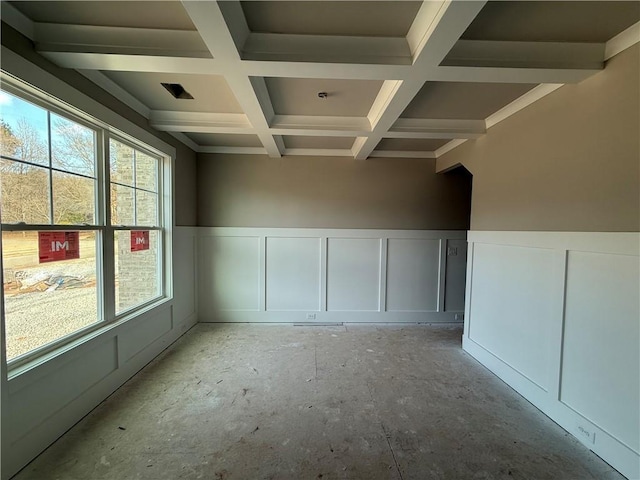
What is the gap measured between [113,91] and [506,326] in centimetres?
419

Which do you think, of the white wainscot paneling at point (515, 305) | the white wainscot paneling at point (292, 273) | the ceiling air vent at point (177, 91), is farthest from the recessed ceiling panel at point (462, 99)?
the white wainscot paneling at point (292, 273)

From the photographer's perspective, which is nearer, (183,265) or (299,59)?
(299,59)

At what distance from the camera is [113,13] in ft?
5.01

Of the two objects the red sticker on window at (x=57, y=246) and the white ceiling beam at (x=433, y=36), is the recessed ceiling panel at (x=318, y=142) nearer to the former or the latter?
the white ceiling beam at (x=433, y=36)

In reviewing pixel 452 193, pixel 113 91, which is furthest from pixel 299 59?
pixel 452 193

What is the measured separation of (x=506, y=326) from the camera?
104 inches

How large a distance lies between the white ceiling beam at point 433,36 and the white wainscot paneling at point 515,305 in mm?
1734

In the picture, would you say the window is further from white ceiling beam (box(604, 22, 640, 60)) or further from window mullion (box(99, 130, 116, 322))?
white ceiling beam (box(604, 22, 640, 60))

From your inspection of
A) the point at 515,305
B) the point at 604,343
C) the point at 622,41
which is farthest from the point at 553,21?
the point at 515,305

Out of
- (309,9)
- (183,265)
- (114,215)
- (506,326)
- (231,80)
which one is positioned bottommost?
(506,326)

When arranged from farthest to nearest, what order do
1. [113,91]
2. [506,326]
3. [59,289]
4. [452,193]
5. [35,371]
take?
[452,193] → [506,326] → [113,91] → [59,289] → [35,371]

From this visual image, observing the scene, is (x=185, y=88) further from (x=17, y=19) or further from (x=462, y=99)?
(x=462, y=99)

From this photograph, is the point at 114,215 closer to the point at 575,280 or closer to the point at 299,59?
the point at 299,59

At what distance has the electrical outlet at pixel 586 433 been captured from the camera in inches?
70.6
